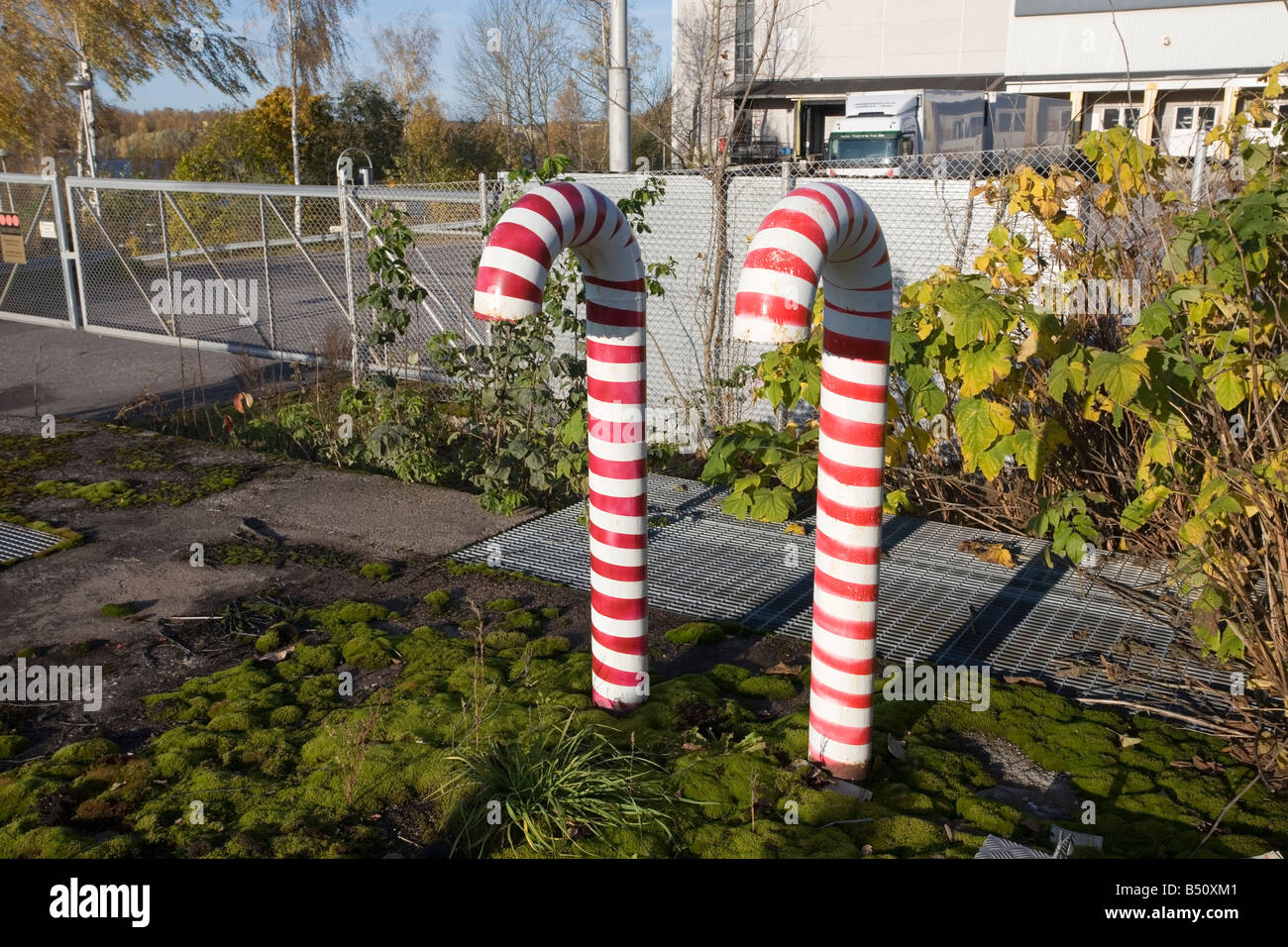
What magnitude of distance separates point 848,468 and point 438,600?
2718mm

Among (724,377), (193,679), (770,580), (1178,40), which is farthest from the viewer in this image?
(1178,40)

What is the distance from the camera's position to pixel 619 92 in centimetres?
1059

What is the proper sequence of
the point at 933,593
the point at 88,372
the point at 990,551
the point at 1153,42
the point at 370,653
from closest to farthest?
the point at 370,653
the point at 933,593
the point at 990,551
the point at 88,372
the point at 1153,42

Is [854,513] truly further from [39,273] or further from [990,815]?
[39,273]

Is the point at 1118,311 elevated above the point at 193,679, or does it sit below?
above

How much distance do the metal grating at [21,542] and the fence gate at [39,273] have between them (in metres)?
8.61

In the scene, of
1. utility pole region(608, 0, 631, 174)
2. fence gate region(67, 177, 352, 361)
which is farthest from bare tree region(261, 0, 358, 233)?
utility pole region(608, 0, 631, 174)

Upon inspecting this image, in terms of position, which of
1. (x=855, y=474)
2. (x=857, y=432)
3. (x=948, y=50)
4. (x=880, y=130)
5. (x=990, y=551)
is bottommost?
(x=990, y=551)

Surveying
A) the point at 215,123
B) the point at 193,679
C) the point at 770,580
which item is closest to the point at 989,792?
the point at 770,580

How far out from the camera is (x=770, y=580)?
605 cm

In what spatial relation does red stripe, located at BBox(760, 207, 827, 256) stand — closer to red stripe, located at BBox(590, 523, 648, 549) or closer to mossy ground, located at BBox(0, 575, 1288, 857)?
red stripe, located at BBox(590, 523, 648, 549)

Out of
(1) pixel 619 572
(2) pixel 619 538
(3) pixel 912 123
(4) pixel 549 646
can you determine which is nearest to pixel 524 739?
(1) pixel 619 572

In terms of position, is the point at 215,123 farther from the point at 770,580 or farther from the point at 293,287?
the point at 770,580
